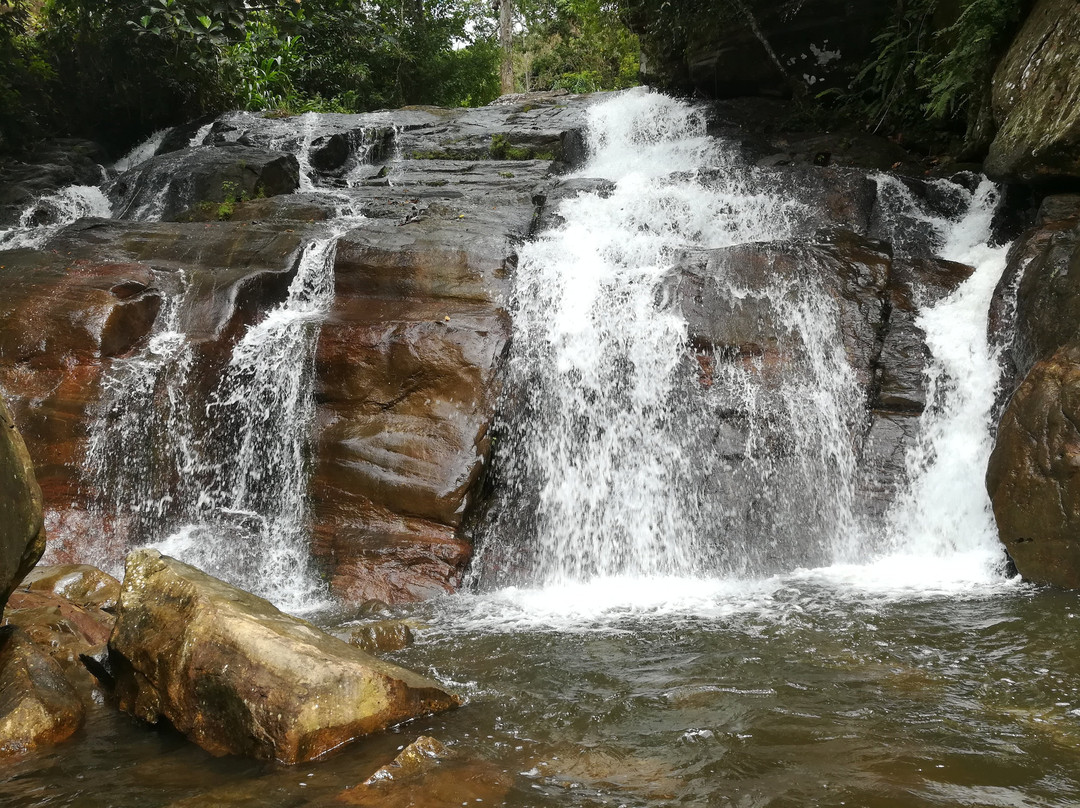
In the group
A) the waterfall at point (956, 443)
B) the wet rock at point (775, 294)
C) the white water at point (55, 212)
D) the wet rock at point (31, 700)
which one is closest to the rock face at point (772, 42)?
the wet rock at point (775, 294)

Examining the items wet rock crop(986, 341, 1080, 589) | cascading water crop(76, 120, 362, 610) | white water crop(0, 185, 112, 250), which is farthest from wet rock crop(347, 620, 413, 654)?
white water crop(0, 185, 112, 250)

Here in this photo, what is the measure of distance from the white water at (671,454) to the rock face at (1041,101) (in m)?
1.14

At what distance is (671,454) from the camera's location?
27.6ft

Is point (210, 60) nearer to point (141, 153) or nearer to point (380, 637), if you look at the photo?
point (141, 153)

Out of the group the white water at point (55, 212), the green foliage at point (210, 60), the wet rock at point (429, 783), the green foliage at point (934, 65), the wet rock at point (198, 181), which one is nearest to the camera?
the wet rock at point (429, 783)

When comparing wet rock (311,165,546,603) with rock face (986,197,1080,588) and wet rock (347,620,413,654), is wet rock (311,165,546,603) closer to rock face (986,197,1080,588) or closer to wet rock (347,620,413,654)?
wet rock (347,620,413,654)

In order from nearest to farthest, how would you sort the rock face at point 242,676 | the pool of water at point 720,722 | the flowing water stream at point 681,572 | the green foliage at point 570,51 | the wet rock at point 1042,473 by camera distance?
the pool of water at point 720,722
the flowing water stream at point 681,572
the rock face at point 242,676
the wet rock at point 1042,473
the green foliage at point 570,51

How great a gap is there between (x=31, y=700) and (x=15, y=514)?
0.97 meters

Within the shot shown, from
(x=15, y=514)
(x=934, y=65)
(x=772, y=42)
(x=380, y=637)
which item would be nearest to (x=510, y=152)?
(x=772, y=42)

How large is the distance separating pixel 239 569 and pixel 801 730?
5701 mm

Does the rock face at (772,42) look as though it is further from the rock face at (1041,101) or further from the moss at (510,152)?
the rock face at (1041,101)

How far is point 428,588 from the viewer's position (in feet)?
24.3

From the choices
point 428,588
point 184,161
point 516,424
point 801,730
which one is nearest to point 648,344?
point 516,424

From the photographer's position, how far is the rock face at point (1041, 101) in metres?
7.92
